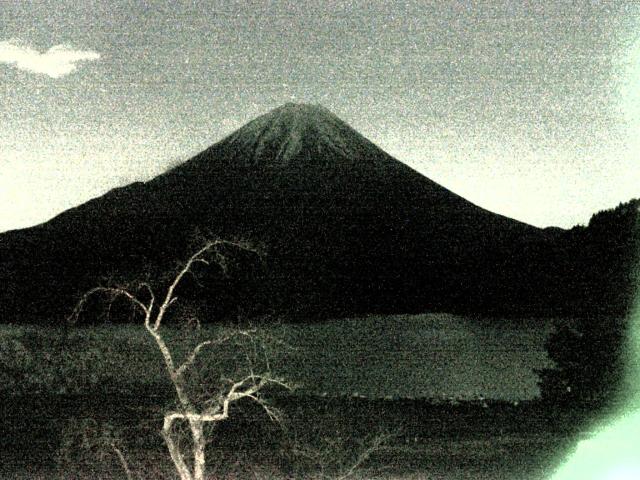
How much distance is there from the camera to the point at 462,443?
19469mm

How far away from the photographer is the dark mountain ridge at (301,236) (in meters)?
41.9

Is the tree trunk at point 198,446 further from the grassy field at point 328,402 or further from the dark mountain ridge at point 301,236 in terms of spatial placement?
the dark mountain ridge at point 301,236

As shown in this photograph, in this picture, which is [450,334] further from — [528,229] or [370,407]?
[528,229]

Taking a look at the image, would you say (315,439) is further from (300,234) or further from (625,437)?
(300,234)

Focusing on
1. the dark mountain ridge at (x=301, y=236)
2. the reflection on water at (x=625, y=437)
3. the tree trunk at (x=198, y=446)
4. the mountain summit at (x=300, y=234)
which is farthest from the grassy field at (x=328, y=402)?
the tree trunk at (x=198, y=446)

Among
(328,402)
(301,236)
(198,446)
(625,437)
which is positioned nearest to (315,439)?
(328,402)

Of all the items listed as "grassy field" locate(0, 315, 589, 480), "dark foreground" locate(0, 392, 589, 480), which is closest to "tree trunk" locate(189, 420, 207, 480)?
"dark foreground" locate(0, 392, 589, 480)

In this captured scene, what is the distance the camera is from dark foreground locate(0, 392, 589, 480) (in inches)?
594

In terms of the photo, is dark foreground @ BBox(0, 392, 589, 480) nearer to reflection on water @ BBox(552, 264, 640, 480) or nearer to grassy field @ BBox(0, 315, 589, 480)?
grassy field @ BBox(0, 315, 589, 480)

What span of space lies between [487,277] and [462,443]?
2414 centimetres

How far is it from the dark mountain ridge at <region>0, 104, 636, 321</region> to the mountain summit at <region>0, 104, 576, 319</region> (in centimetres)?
13

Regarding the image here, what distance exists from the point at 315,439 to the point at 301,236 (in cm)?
3441

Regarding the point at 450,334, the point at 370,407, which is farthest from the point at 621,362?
the point at 450,334

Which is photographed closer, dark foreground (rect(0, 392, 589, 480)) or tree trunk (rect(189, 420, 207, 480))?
tree trunk (rect(189, 420, 207, 480))
